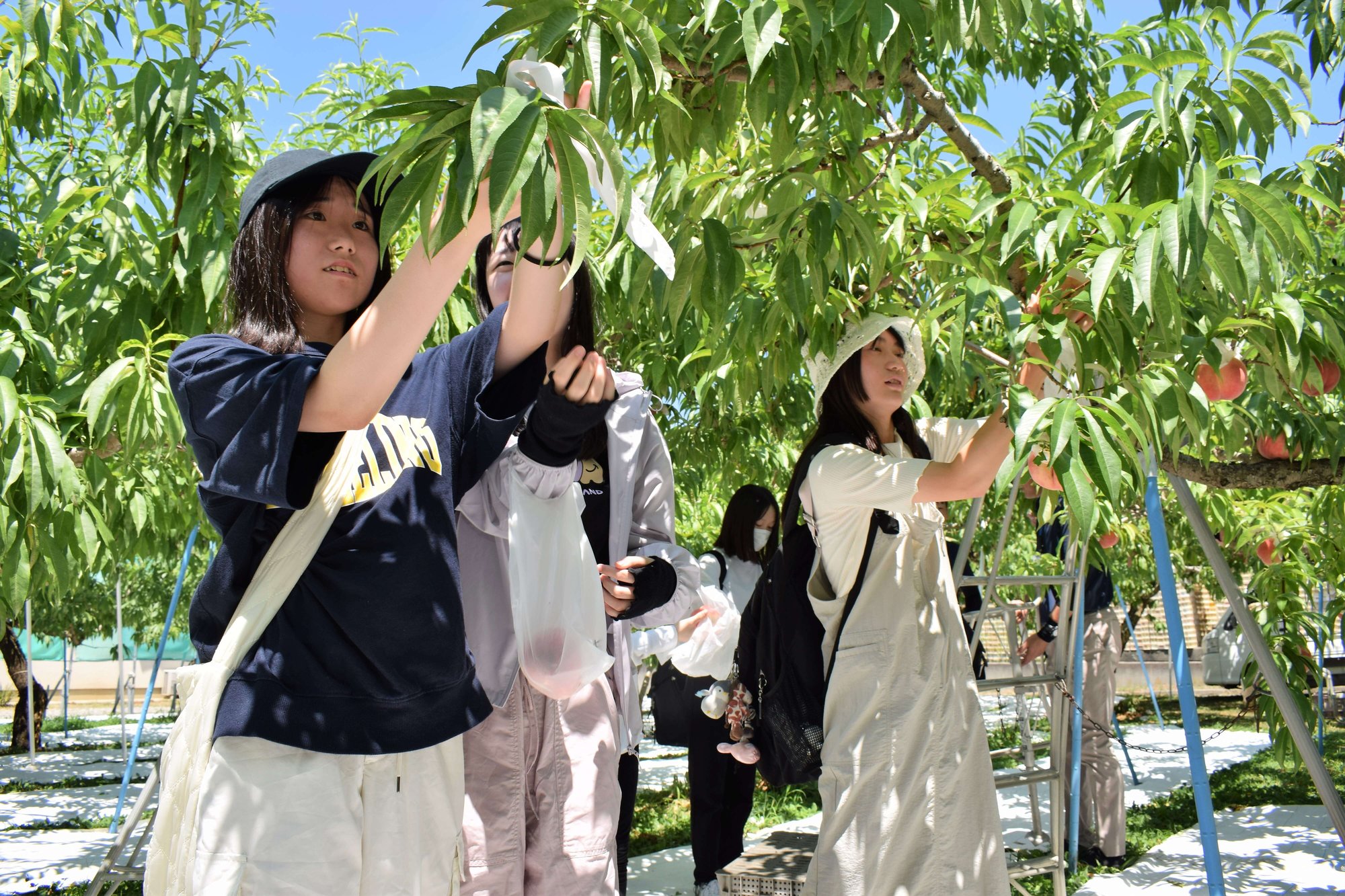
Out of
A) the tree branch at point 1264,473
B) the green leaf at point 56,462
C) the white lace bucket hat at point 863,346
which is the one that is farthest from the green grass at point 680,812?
the green leaf at point 56,462

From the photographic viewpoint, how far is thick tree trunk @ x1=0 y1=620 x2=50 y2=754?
12.7 meters

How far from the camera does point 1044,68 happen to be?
4.22m

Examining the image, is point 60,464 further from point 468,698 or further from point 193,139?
point 468,698

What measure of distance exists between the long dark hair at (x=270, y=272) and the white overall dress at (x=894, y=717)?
56.9 inches

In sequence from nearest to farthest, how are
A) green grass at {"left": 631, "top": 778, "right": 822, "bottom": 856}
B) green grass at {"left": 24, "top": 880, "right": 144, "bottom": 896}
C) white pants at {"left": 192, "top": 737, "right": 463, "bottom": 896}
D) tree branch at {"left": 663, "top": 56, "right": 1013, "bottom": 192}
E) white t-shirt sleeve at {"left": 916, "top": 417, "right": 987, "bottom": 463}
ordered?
1. white pants at {"left": 192, "top": 737, "right": 463, "bottom": 896}
2. tree branch at {"left": 663, "top": 56, "right": 1013, "bottom": 192}
3. white t-shirt sleeve at {"left": 916, "top": 417, "right": 987, "bottom": 463}
4. green grass at {"left": 24, "top": 880, "right": 144, "bottom": 896}
5. green grass at {"left": 631, "top": 778, "right": 822, "bottom": 856}

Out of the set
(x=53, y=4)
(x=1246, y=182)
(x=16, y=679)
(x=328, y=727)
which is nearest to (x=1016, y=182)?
(x=1246, y=182)

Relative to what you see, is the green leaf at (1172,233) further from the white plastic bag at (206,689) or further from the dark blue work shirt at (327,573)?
the white plastic bag at (206,689)

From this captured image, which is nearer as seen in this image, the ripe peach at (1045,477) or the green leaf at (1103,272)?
the green leaf at (1103,272)

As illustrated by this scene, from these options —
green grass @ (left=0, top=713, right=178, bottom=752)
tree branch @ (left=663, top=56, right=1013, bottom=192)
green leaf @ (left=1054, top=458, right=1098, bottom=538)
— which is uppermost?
tree branch @ (left=663, top=56, right=1013, bottom=192)

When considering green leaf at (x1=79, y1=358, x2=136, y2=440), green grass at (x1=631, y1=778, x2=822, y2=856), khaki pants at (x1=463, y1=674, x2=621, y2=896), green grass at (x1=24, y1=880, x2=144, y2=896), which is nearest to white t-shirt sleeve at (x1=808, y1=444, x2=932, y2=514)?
khaki pants at (x1=463, y1=674, x2=621, y2=896)

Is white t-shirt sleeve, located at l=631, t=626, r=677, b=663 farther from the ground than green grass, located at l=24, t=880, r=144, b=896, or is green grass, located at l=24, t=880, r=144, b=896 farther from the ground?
white t-shirt sleeve, located at l=631, t=626, r=677, b=663

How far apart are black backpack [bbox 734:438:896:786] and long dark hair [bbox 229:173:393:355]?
61.1 inches

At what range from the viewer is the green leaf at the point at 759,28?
155 cm

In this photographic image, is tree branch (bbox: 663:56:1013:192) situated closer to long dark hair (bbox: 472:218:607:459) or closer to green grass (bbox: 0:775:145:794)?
long dark hair (bbox: 472:218:607:459)
